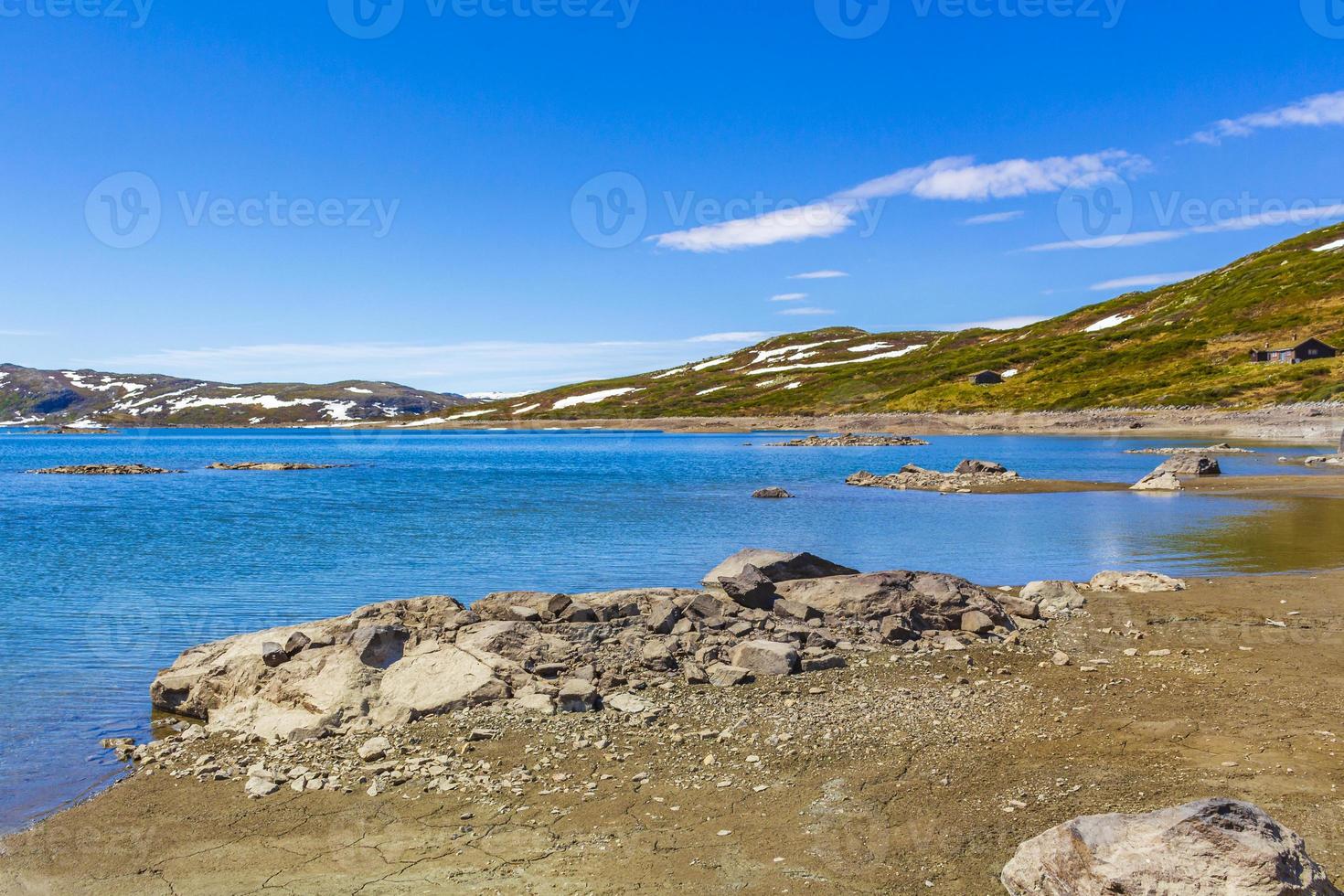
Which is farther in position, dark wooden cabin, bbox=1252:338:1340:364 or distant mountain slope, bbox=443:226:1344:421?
dark wooden cabin, bbox=1252:338:1340:364

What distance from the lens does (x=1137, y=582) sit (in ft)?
69.4

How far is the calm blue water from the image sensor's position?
619 inches

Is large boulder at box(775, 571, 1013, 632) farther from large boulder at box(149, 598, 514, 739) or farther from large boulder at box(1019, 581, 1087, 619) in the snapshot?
large boulder at box(149, 598, 514, 739)

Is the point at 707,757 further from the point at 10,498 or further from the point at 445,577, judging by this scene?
the point at 10,498

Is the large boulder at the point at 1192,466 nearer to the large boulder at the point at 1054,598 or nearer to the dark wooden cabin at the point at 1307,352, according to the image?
the large boulder at the point at 1054,598

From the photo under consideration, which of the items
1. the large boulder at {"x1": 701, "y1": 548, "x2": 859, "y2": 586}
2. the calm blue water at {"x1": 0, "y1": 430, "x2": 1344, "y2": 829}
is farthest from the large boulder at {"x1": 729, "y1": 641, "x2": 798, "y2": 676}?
the calm blue water at {"x1": 0, "y1": 430, "x2": 1344, "y2": 829}

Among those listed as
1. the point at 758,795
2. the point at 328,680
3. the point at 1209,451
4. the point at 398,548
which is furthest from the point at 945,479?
the point at 758,795

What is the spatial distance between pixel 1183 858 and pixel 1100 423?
12230 centimetres

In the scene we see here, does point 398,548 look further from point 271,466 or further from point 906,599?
point 271,466

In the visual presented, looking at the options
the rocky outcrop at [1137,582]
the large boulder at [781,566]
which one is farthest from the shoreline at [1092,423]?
the large boulder at [781,566]

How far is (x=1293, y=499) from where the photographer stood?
136ft

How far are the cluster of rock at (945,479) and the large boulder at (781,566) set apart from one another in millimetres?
34007

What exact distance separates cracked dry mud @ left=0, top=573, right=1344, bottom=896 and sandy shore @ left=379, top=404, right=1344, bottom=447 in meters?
88.9

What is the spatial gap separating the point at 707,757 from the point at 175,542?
31.5m
